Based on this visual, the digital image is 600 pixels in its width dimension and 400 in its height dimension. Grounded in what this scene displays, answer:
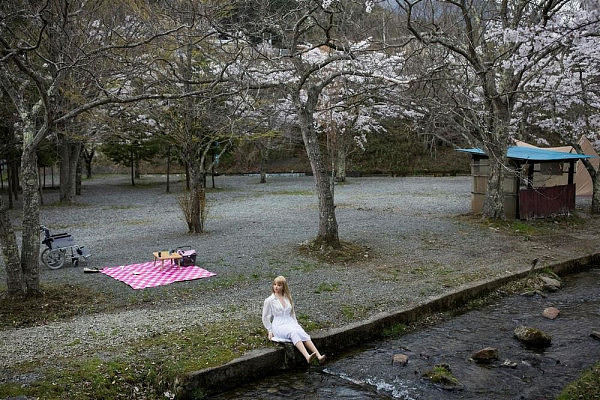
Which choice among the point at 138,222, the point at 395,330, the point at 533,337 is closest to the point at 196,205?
the point at 138,222

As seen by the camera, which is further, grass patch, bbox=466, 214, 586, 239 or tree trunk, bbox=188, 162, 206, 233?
tree trunk, bbox=188, 162, 206, 233

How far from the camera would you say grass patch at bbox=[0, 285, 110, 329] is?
698 cm

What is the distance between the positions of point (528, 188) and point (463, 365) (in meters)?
11.4

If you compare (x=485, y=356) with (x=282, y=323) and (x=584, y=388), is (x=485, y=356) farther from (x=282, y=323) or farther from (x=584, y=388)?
(x=282, y=323)

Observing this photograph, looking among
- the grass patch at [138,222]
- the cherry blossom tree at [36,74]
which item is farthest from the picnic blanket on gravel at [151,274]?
the grass patch at [138,222]

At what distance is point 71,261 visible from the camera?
1070cm

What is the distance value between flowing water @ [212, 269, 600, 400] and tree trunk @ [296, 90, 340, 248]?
12.8 feet

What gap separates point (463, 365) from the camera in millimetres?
6230

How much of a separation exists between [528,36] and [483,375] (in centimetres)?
763

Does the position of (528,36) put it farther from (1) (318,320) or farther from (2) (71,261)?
(2) (71,261)

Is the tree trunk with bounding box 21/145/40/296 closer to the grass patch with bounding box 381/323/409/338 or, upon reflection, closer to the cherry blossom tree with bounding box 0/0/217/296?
the cherry blossom tree with bounding box 0/0/217/296

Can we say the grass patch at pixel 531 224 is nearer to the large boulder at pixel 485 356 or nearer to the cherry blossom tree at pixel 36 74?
the large boulder at pixel 485 356

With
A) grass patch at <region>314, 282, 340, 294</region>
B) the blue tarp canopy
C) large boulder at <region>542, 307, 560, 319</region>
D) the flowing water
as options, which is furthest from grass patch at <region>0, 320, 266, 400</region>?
the blue tarp canopy

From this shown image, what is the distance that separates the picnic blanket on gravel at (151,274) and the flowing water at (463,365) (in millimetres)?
3829
